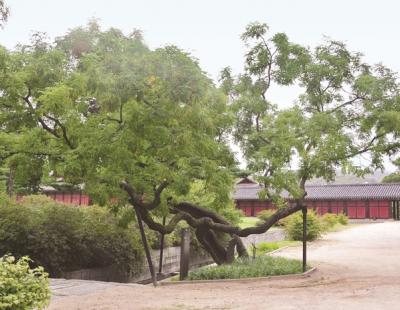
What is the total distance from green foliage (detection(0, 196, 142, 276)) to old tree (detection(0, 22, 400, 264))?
1.50 m

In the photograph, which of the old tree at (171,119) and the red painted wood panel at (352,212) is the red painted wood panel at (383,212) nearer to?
the red painted wood panel at (352,212)

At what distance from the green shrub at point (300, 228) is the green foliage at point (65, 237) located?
1489 cm

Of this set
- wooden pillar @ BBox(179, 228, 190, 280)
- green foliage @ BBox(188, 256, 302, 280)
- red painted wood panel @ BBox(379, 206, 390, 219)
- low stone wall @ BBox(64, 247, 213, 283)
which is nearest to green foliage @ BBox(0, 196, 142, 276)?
low stone wall @ BBox(64, 247, 213, 283)

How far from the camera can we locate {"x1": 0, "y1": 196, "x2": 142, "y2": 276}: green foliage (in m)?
14.9

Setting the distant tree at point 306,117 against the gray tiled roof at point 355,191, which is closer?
the distant tree at point 306,117

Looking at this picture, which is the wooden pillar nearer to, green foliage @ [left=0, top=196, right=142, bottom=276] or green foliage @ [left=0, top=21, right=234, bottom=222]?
green foliage @ [left=0, top=21, right=234, bottom=222]

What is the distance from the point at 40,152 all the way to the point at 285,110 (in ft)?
26.4

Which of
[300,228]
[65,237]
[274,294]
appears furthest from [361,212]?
[274,294]

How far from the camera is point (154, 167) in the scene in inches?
519

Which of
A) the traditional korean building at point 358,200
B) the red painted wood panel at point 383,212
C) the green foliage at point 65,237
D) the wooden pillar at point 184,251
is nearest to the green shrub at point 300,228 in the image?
the green foliage at point 65,237

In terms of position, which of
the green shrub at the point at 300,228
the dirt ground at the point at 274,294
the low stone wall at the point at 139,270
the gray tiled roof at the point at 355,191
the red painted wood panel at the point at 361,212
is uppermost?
the gray tiled roof at the point at 355,191

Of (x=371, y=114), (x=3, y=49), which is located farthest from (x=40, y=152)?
(x=371, y=114)

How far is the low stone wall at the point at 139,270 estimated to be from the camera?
17.0 metres

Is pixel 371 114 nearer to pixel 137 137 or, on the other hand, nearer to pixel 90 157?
pixel 137 137
